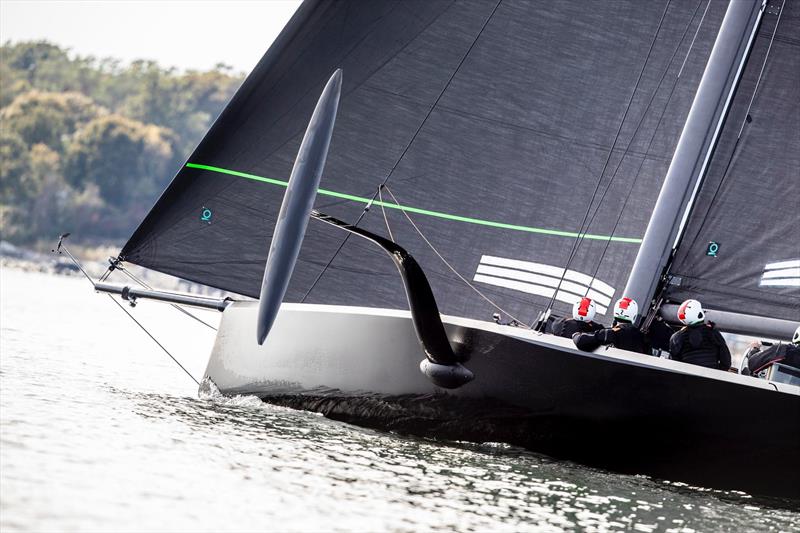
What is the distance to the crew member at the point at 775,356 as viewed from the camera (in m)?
5.97

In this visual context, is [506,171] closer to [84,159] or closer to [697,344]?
[697,344]

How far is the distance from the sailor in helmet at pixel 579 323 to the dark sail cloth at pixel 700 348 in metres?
0.51

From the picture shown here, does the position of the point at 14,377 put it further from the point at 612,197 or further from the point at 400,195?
the point at 612,197

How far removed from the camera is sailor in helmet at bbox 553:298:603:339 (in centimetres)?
639

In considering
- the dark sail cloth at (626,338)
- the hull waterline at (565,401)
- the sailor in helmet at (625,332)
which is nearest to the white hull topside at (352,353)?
the hull waterline at (565,401)

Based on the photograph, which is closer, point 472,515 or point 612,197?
point 472,515

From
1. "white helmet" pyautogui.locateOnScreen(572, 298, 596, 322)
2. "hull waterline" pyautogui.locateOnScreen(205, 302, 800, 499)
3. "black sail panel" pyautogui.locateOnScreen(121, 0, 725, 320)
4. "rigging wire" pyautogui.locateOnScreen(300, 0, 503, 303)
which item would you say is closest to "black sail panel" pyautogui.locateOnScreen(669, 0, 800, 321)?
"black sail panel" pyautogui.locateOnScreen(121, 0, 725, 320)

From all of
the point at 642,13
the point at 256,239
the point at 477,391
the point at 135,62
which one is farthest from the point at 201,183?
the point at 135,62

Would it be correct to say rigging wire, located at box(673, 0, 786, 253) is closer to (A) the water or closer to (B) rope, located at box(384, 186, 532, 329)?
(B) rope, located at box(384, 186, 532, 329)

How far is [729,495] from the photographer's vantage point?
534cm

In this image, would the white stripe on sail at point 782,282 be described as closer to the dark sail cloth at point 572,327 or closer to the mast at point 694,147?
the mast at point 694,147

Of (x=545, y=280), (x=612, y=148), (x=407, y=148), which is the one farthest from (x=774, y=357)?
(x=407, y=148)

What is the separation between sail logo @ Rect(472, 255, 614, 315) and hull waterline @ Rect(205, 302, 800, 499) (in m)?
1.59

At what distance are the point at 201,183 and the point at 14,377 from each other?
151 cm
